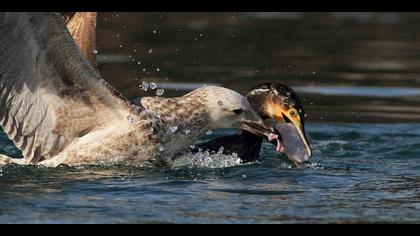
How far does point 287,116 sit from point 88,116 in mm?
1692

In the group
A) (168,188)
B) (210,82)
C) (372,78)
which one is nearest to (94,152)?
(168,188)

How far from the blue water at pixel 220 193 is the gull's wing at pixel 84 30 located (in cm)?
153

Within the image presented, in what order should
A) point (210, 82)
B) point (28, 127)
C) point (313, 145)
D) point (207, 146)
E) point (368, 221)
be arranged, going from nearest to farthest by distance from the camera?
1. point (368, 221)
2. point (28, 127)
3. point (207, 146)
4. point (313, 145)
5. point (210, 82)

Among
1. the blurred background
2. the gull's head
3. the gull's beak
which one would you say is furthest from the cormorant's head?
the blurred background

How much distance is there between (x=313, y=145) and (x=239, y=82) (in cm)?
281

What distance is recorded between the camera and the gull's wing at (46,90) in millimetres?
7902

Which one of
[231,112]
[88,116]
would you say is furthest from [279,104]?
[88,116]

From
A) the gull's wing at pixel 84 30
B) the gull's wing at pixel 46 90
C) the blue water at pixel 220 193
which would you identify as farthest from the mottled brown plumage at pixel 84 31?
the blue water at pixel 220 193

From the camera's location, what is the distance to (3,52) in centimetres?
805

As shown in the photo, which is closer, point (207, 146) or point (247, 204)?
point (247, 204)

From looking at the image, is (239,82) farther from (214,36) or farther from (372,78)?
(214,36)

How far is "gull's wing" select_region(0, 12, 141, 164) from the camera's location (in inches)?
311

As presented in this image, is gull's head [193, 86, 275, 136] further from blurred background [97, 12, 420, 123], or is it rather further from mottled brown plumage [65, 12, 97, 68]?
blurred background [97, 12, 420, 123]

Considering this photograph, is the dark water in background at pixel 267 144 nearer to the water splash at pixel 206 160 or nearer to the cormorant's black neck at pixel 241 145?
the water splash at pixel 206 160
